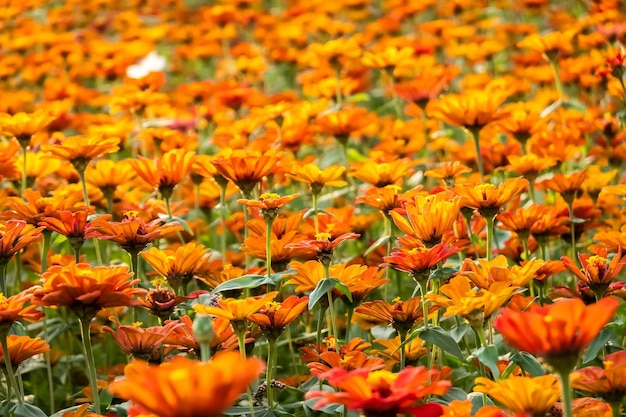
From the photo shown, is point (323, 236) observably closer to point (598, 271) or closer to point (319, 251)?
point (319, 251)

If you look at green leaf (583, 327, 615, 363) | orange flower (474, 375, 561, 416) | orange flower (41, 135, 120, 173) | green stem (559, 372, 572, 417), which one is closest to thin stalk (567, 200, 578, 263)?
green leaf (583, 327, 615, 363)

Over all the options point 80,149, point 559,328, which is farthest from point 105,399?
point 559,328

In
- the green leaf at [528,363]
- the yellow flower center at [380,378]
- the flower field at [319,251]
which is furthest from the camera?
the green leaf at [528,363]

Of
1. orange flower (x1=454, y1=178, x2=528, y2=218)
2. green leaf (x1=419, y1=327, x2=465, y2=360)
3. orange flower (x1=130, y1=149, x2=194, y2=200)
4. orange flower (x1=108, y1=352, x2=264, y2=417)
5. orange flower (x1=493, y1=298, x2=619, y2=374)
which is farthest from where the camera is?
orange flower (x1=130, y1=149, x2=194, y2=200)

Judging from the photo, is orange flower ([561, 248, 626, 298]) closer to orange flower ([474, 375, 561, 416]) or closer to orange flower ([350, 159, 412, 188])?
orange flower ([474, 375, 561, 416])

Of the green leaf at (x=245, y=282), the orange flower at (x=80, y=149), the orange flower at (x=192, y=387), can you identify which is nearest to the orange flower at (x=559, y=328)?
the orange flower at (x=192, y=387)

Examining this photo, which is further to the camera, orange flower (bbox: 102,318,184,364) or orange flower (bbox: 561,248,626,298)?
orange flower (bbox: 561,248,626,298)

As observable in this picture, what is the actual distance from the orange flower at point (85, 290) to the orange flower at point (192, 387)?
481 mm

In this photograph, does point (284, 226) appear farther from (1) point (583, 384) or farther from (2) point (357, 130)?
(1) point (583, 384)

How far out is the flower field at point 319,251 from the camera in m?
1.44

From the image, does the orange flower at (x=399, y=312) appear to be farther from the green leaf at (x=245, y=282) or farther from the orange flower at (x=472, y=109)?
the orange flower at (x=472, y=109)

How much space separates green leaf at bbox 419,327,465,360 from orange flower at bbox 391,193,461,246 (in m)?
0.20

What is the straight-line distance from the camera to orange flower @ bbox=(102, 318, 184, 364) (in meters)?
1.66

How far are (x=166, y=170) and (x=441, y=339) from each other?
2.75 ft
